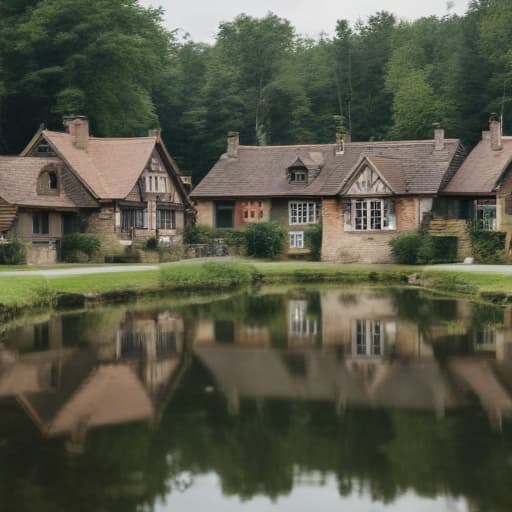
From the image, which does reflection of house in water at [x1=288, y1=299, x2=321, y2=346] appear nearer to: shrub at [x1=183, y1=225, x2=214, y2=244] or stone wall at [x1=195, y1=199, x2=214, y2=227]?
shrub at [x1=183, y1=225, x2=214, y2=244]

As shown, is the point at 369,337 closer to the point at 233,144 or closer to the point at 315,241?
the point at 315,241

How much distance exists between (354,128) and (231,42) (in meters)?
18.2

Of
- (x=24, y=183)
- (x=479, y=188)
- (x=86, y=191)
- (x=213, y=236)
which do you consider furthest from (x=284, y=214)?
(x=24, y=183)

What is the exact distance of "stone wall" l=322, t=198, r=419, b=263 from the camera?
53719mm

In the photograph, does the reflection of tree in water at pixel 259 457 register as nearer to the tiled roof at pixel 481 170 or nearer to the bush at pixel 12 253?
the bush at pixel 12 253

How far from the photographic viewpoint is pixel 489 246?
4991cm

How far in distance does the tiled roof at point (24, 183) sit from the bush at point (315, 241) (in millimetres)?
12964

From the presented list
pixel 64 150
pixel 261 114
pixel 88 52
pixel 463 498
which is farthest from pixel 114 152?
pixel 463 498

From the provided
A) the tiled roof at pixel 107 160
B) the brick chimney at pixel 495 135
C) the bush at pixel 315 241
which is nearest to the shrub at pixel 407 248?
the bush at pixel 315 241

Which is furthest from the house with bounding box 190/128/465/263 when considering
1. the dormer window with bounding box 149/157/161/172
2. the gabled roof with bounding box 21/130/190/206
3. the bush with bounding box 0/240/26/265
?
the bush with bounding box 0/240/26/265

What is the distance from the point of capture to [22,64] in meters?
70.4

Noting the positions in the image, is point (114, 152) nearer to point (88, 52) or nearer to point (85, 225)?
point (85, 225)

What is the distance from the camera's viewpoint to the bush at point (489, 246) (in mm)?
49631

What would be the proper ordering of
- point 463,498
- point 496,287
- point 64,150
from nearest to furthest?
point 463,498, point 496,287, point 64,150
